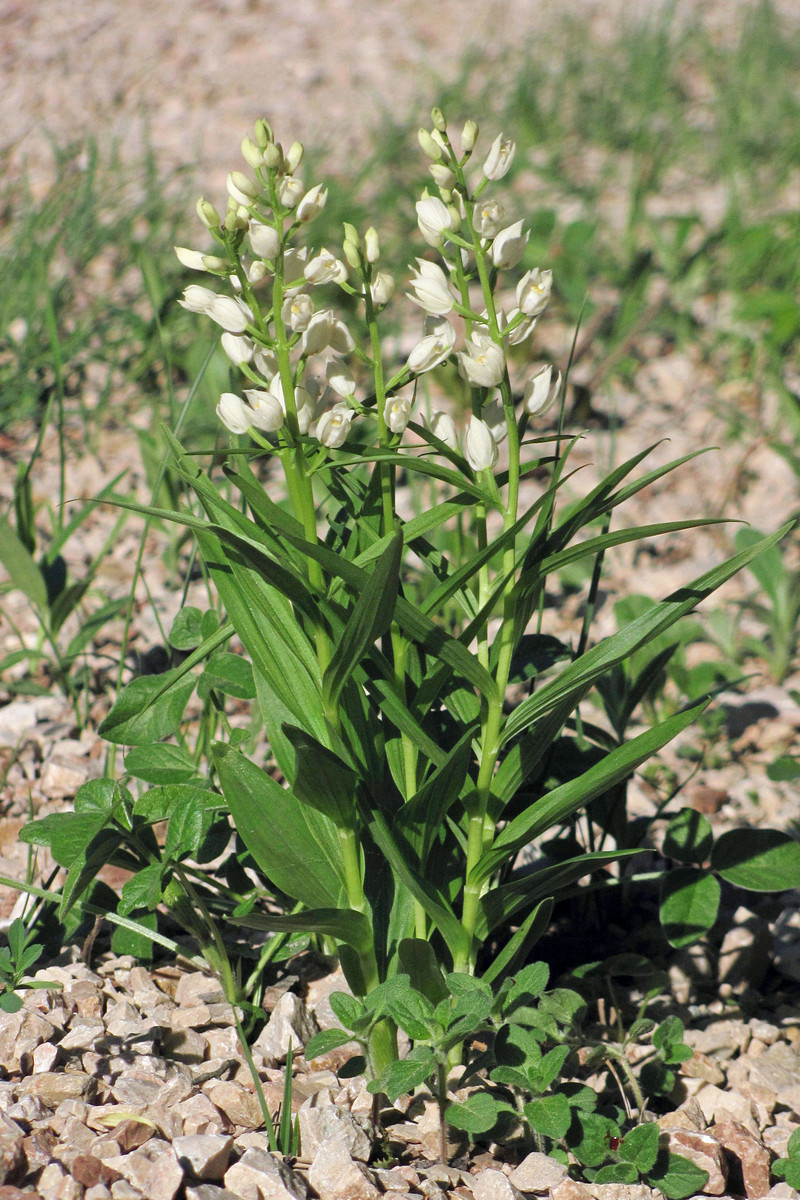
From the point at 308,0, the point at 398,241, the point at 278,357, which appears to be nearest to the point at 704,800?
the point at 278,357

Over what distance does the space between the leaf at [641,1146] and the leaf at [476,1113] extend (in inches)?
5.2

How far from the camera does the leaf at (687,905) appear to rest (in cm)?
138

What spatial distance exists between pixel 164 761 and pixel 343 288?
676 mm

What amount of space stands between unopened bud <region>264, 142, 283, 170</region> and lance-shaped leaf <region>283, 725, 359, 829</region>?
541mm

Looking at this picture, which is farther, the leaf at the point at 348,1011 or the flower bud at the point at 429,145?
the leaf at the point at 348,1011

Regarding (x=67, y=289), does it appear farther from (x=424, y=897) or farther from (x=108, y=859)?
(x=424, y=897)

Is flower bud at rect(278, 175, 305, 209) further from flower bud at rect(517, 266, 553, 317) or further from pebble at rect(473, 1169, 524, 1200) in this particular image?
pebble at rect(473, 1169, 524, 1200)

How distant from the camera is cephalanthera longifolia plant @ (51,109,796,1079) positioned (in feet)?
3.43

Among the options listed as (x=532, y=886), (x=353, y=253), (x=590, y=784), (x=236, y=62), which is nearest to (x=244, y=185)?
(x=353, y=253)

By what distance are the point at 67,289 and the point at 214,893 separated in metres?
2.43

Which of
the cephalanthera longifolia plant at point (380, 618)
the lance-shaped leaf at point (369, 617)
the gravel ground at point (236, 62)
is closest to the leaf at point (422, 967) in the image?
the cephalanthera longifolia plant at point (380, 618)

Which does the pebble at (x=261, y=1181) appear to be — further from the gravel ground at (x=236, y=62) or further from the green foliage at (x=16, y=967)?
the gravel ground at (x=236, y=62)

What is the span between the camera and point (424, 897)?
1.15 metres

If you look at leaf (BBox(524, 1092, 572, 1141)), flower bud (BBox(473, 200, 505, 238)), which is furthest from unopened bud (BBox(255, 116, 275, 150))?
leaf (BBox(524, 1092, 572, 1141))
